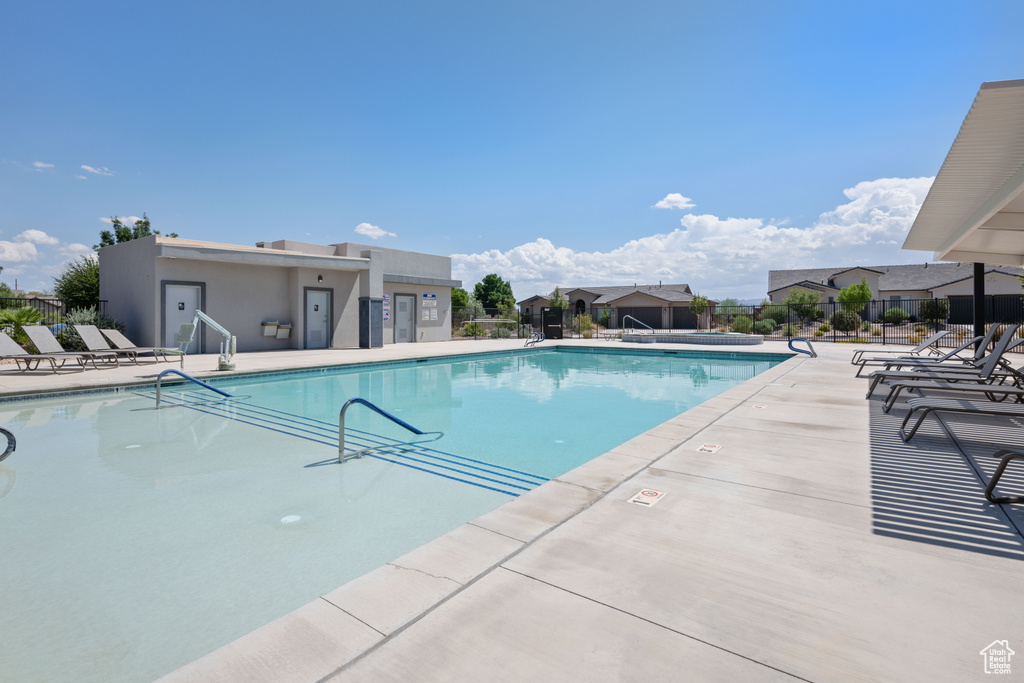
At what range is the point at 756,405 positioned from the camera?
6418mm

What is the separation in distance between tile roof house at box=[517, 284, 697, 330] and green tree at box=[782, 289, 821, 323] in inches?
280

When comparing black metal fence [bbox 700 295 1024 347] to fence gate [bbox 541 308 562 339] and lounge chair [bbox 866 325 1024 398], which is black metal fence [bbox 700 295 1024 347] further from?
lounge chair [bbox 866 325 1024 398]

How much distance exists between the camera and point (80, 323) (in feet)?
43.2

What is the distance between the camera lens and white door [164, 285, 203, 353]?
1334 centimetres

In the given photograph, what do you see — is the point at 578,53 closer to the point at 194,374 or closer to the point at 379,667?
the point at 194,374

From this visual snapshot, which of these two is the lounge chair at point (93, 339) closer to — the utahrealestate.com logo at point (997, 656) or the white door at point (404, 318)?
the white door at point (404, 318)

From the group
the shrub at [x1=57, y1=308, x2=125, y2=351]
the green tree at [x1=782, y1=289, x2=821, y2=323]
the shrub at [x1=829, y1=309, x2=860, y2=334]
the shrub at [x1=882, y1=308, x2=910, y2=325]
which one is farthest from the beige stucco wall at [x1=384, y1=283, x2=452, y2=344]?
the shrub at [x1=882, y1=308, x2=910, y2=325]

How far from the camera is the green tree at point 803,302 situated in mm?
31647

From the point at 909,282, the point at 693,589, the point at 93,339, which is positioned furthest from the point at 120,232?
the point at 909,282

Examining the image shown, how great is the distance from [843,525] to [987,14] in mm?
11200

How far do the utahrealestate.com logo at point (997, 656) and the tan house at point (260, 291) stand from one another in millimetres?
15536

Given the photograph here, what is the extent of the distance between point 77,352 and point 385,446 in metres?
9.12

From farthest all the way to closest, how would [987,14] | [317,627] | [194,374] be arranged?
[194,374] < [987,14] < [317,627]

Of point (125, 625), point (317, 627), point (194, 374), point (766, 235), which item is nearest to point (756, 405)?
point (317, 627)
